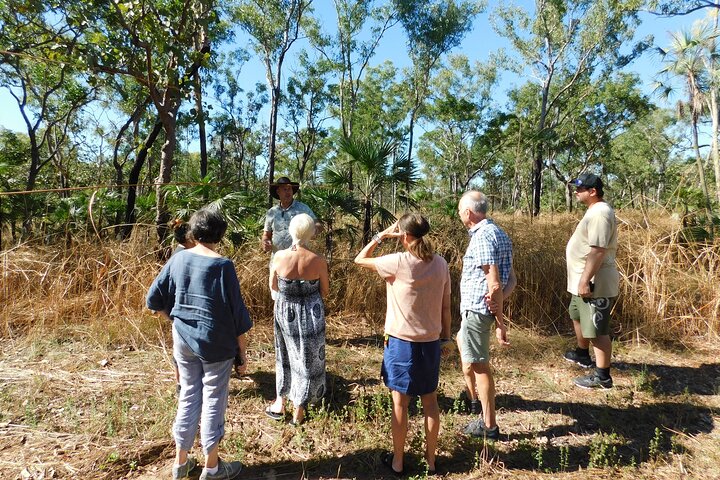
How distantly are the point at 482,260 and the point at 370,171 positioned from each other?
330 cm

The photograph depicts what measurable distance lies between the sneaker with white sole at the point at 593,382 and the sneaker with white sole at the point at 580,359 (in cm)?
39

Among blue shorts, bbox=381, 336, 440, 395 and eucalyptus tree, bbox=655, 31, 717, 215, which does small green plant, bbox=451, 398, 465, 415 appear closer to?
blue shorts, bbox=381, 336, 440, 395

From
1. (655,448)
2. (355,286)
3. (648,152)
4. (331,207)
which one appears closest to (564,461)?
(655,448)

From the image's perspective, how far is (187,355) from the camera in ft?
7.53

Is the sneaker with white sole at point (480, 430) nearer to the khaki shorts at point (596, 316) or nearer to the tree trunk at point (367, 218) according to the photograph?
the khaki shorts at point (596, 316)

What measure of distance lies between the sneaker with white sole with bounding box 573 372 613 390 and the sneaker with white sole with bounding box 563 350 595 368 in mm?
391

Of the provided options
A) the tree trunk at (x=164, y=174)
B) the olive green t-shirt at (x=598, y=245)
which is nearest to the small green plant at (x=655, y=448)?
the olive green t-shirt at (x=598, y=245)

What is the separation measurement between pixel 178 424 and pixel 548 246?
5.72 m

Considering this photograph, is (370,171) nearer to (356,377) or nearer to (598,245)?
(356,377)

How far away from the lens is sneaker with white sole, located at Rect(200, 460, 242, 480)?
232cm

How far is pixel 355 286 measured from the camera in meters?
5.77

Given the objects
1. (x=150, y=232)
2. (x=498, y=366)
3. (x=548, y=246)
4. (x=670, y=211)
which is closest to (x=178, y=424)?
(x=498, y=366)

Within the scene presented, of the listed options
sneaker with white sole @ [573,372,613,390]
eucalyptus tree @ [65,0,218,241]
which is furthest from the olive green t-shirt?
eucalyptus tree @ [65,0,218,241]

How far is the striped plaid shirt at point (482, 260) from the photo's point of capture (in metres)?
2.60
